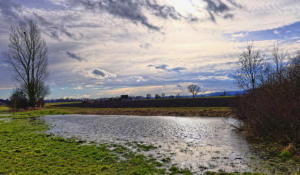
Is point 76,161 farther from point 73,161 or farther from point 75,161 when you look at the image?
point 73,161

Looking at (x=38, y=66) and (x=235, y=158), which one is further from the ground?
(x=38, y=66)

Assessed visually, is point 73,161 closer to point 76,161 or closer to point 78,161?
point 76,161

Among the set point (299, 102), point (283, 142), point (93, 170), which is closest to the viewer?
point (93, 170)

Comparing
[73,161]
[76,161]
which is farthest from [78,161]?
[73,161]

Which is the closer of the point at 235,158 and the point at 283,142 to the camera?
the point at 235,158

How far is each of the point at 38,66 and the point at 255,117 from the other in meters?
63.0

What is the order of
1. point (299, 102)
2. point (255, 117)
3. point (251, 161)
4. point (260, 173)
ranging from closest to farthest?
point (260, 173) → point (251, 161) → point (299, 102) → point (255, 117)

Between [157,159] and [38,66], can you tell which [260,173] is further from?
[38,66]

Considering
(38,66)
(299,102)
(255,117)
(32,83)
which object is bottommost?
(255,117)

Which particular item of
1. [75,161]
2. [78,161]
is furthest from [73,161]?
[78,161]

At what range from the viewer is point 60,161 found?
10898mm

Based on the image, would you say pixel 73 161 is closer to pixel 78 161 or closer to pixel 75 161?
pixel 75 161

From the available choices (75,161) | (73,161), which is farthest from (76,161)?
(73,161)

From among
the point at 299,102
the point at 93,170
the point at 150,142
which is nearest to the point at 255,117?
the point at 299,102
